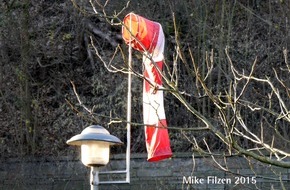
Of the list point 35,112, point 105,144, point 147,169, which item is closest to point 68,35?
point 35,112

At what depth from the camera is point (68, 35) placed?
16000 millimetres

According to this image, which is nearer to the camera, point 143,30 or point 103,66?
point 143,30

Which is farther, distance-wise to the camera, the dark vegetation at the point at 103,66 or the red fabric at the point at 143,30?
the dark vegetation at the point at 103,66

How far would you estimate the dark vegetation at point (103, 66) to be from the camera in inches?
584

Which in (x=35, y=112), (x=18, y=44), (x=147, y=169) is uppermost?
(x=18, y=44)

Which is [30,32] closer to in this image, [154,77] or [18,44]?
[18,44]

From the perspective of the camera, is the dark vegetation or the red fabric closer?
the red fabric

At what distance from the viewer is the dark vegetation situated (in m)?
14.8

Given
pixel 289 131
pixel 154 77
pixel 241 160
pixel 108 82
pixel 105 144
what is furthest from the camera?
pixel 108 82

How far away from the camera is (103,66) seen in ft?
50.8

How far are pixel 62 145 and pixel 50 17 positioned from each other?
2738 mm

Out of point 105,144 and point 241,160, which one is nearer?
point 105,144

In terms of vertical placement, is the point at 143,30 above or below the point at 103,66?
above

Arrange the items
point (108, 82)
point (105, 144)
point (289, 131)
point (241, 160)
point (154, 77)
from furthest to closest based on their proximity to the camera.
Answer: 1. point (108, 82)
2. point (289, 131)
3. point (241, 160)
4. point (154, 77)
5. point (105, 144)
